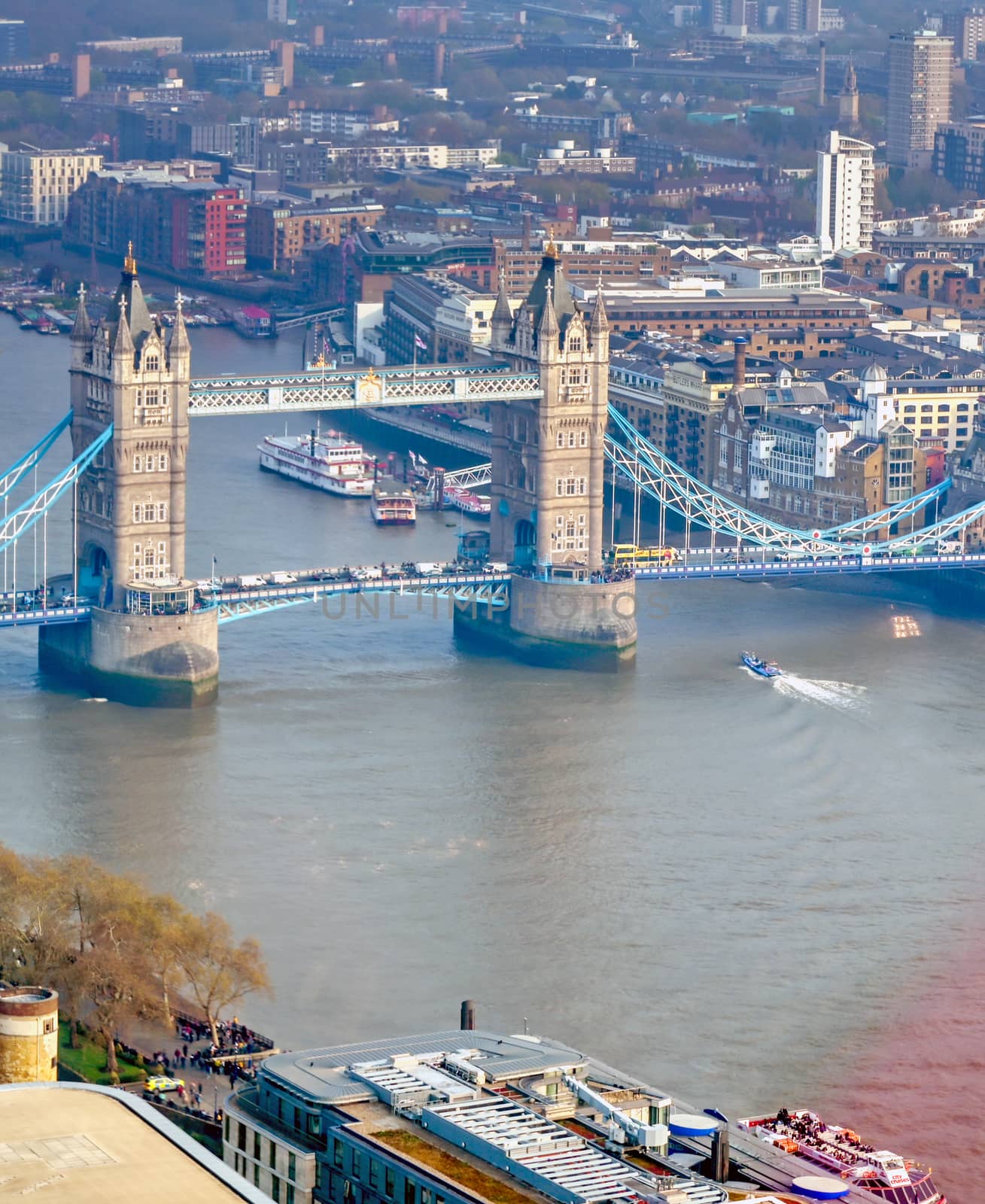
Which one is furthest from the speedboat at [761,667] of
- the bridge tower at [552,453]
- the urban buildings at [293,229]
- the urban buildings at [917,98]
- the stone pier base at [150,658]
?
the urban buildings at [917,98]

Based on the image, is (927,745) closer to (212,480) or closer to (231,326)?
(212,480)

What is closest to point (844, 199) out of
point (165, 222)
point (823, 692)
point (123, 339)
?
point (165, 222)

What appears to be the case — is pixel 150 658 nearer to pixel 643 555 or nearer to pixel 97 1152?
pixel 643 555

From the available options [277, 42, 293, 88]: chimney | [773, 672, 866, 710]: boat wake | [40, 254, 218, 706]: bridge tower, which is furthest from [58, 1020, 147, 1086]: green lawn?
[277, 42, 293, 88]: chimney

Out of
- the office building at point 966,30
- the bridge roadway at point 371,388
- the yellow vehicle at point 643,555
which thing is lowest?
the yellow vehicle at point 643,555

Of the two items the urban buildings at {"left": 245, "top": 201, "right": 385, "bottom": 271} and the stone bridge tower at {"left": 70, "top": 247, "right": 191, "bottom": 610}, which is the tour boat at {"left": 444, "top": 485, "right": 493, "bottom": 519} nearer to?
the stone bridge tower at {"left": 70, "top": 247, "right": 191, "bottom": 610}

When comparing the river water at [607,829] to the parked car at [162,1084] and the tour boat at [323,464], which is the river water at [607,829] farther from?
the tour boat at [323,464]
